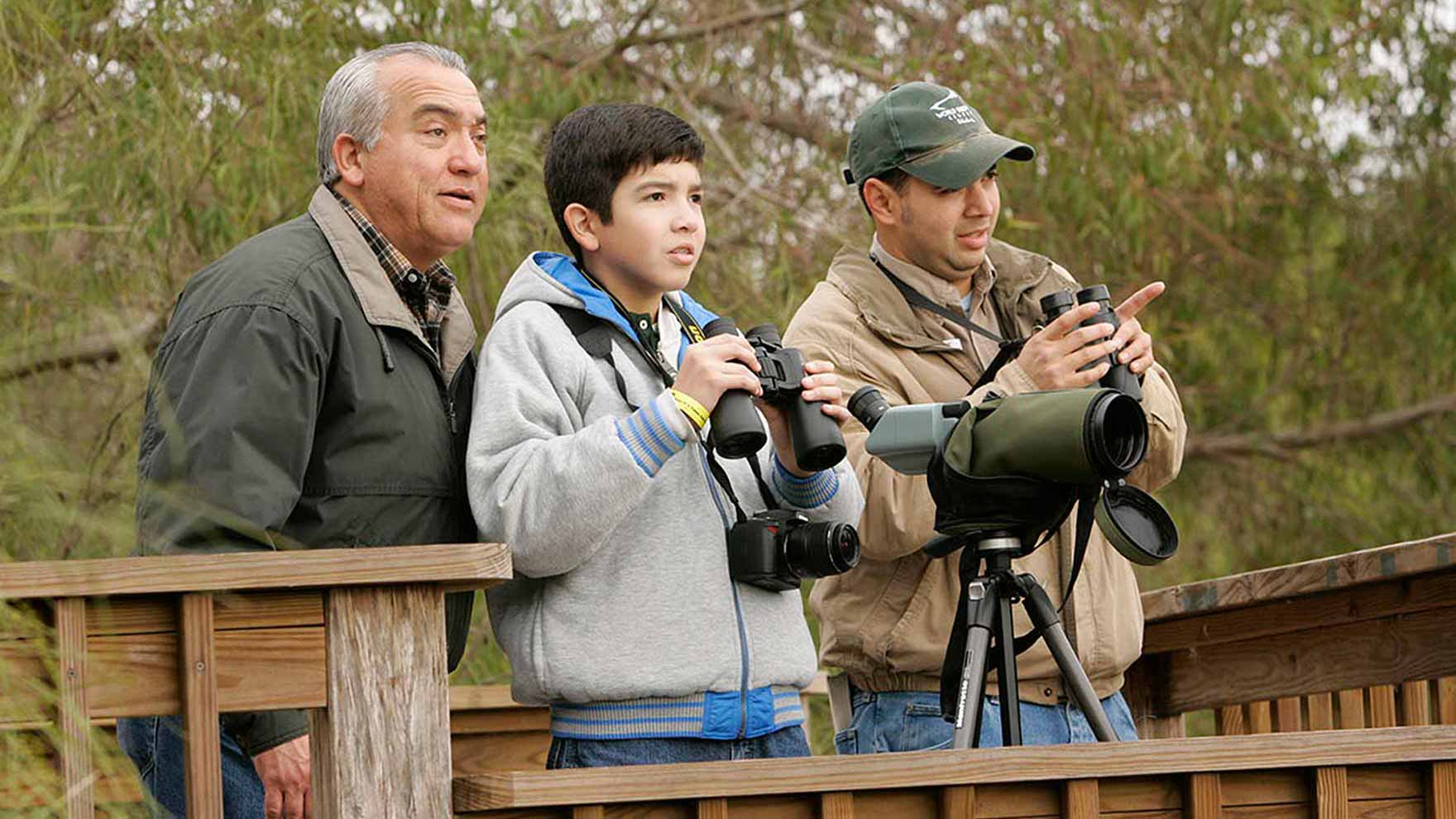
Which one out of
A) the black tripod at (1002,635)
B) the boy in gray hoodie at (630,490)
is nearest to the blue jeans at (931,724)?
the black tripod at (1002,635)

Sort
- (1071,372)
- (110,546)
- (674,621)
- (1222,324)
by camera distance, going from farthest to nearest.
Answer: (1222,324), (1071,372), (674,621), (110,546)

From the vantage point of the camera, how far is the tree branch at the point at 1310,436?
8508mm

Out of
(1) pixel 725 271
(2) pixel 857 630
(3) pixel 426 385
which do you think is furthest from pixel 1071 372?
(1) pixel 725 271

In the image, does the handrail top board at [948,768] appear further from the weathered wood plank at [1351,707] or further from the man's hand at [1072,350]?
the weathered wood plank at [1351,707]

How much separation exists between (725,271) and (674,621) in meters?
3.62

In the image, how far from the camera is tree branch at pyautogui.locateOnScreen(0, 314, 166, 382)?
2.01 metres

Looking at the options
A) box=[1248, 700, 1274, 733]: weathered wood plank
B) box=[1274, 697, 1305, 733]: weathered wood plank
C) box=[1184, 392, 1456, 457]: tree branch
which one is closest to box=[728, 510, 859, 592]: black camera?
box=[1274, 697, 1305, 733]: weathered wood plank

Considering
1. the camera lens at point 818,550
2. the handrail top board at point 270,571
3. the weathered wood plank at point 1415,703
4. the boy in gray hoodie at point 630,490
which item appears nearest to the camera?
the handrail top board at point 270,571

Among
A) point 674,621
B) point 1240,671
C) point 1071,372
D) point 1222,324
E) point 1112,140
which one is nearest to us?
point 674,621

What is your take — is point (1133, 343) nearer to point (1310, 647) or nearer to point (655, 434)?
point (655, 434)

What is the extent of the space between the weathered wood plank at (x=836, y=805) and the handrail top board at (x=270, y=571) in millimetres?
507

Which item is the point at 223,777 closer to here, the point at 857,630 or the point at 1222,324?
the point at 857,630

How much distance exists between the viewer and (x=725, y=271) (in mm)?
6262

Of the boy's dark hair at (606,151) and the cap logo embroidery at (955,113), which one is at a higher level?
the cap logo embroidery at (955,113)
